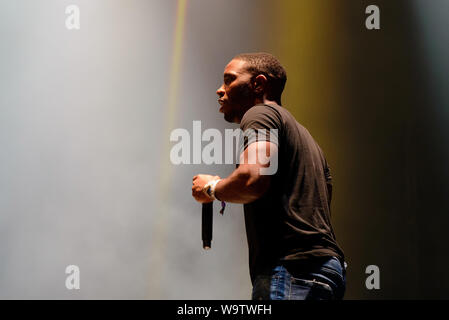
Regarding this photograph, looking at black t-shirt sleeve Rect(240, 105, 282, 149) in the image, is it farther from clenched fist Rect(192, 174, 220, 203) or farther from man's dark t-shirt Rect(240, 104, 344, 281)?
clenched fist Rect(192, 174, 220, 203)

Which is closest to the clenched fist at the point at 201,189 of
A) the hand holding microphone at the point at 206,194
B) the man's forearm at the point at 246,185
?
the hand holding microphone at the point at 206,194

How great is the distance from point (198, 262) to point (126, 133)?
0.78m

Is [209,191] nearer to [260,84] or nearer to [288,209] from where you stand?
[288,209]

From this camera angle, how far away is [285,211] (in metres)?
1.26

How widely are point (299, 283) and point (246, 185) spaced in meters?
0.27

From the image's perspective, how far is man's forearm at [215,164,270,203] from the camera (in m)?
1.21

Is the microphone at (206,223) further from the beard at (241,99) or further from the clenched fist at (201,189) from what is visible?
the beard at (241,99)

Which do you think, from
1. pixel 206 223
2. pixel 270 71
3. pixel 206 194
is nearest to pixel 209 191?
pixel 206 194

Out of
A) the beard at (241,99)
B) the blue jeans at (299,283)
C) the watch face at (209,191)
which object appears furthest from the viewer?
the beard at (241,99)

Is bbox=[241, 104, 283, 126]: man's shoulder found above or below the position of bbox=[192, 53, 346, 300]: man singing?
above

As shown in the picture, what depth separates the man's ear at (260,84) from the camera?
4.93ft

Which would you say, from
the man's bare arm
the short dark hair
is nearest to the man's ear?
the short dark hair

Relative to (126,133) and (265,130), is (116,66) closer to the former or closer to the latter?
(126,133)
